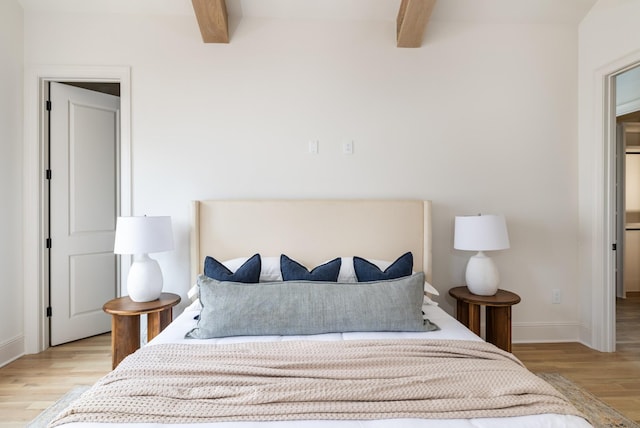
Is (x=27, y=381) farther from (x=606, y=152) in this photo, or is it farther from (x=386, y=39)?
(x=606, y=152)

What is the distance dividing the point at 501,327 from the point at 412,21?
2247 mm

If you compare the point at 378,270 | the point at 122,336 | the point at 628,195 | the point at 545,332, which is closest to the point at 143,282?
the point at 122,336

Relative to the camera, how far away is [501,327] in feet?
8.47

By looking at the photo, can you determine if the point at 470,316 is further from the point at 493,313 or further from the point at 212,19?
the point at 212,19

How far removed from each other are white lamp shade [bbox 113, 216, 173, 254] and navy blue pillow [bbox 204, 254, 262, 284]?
1.34ft

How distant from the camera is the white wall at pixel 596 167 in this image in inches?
110

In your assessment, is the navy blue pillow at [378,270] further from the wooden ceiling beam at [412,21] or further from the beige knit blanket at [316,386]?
the wooden ceiling beam at [412,21]

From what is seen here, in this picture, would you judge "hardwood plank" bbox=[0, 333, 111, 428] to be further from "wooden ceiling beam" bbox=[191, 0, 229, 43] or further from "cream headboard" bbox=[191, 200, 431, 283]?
"wooden ceiling beam" bbox=[191, 0, 229, 43]

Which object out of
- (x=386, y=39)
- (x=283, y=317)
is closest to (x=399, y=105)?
(x=386, y=39)

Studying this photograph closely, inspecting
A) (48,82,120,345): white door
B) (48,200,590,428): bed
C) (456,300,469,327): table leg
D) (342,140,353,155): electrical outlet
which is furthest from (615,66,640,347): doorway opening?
(48,82,120,345): white door

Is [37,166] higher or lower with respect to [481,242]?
higher

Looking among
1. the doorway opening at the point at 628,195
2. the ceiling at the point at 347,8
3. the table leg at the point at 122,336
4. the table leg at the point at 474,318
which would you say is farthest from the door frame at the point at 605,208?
the table leg at the point at 122,336

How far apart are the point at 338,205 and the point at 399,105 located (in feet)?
3.08

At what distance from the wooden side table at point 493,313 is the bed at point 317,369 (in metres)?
0.39
